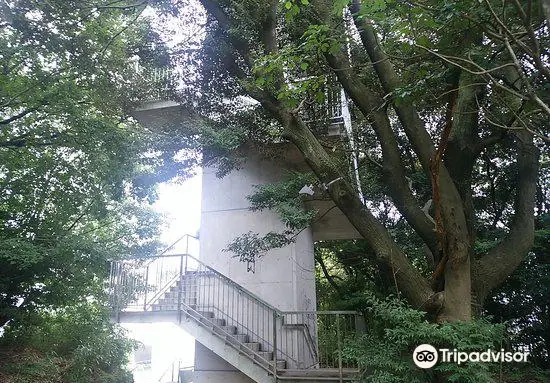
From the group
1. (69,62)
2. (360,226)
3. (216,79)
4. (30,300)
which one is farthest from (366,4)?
(30,300)

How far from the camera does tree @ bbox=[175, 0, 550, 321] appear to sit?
4613 mm

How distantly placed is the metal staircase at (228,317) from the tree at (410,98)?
1.95 metres

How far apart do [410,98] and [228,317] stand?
525 centimetres

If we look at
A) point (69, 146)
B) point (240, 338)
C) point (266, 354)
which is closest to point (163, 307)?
point (240, 338)

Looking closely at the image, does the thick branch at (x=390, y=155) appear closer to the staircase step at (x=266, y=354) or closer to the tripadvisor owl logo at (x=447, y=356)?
the tripadvisor owl logo at (x=447, y=356)

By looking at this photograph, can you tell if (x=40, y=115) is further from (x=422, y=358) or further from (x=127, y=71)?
(x=422, y=358)

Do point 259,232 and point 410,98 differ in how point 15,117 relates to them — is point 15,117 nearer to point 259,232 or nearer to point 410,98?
→ point 259,232

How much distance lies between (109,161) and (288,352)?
5192 mm

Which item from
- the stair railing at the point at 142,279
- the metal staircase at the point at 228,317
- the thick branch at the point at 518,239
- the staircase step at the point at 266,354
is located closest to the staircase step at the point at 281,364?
the metal staircase at the point at 228,317

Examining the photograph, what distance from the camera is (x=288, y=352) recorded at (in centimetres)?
715

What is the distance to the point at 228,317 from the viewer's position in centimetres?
769

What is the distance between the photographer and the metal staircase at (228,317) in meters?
6.52

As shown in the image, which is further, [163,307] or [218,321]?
[218,321]

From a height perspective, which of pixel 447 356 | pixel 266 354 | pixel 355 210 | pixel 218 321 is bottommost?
pixel 266 354
